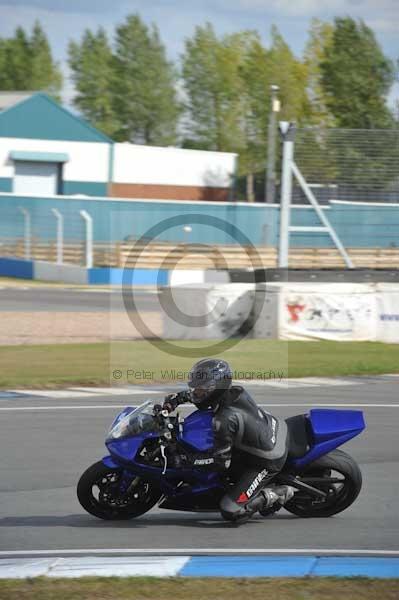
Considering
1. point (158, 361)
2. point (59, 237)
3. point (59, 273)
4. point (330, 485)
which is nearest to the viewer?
point (330, 485)

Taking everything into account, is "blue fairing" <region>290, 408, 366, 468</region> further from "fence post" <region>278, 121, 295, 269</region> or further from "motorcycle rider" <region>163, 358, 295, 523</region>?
"fence post" <region>278, 121, 295, 269</region>

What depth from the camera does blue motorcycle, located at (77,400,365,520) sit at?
7.30 metres

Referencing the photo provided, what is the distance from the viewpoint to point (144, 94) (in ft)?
266

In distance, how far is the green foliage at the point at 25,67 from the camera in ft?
320

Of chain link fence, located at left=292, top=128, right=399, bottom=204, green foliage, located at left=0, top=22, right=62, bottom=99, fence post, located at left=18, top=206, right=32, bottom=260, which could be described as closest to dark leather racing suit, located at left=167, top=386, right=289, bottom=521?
chain link fence, located at left=292, top=128, right=399, bottom=204

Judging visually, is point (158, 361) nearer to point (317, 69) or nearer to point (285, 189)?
point (285, 189)

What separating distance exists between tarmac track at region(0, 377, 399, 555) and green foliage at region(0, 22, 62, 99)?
292 feet

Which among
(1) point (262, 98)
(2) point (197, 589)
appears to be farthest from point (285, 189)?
(1) point (262, 98)

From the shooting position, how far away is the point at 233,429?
7.25 meters

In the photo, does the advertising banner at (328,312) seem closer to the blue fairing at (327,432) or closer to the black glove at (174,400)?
the blue fairing at (327,432)

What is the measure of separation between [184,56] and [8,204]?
148 ft

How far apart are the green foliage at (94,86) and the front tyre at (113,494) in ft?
255

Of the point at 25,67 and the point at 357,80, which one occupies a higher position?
the point at 25,67

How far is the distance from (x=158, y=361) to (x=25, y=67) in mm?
86338
